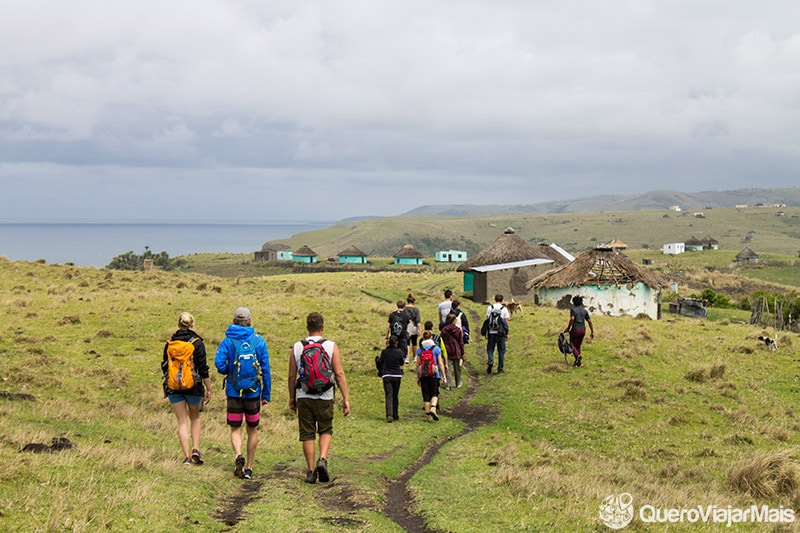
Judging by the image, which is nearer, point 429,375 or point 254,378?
point 254,378

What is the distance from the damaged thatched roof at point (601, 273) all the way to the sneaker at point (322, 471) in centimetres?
2805

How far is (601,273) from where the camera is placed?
3503cm

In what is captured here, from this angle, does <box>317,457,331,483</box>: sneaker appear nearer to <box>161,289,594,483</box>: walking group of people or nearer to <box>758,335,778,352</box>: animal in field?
<box>161,289,594,483</box>: walking group of people

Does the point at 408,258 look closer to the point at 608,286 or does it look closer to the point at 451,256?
the point at 451,256

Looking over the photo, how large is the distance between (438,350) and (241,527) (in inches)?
330

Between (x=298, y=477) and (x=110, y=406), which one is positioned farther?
(x=110, y=406)

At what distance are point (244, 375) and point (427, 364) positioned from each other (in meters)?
5.97

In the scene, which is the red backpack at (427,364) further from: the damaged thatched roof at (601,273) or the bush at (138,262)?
the bush at (138,262)

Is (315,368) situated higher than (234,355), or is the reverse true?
(234,355)

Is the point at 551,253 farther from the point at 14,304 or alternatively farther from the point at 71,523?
the point at 71,523

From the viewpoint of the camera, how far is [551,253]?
1806 inches

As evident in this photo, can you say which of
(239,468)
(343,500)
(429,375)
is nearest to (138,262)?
(429,375)

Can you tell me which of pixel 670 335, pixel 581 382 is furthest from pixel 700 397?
pixel 670 335

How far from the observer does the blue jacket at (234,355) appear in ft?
29.3
